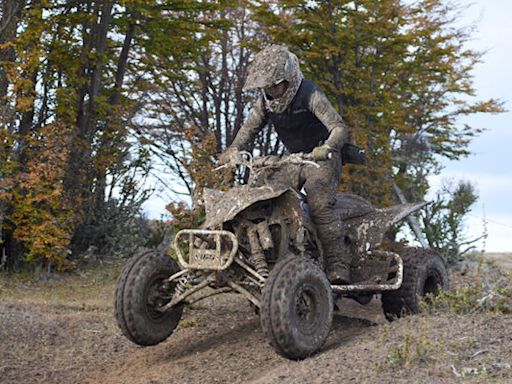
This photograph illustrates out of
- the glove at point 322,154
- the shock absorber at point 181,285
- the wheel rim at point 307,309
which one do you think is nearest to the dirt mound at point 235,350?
the wheel rim at point 307,309

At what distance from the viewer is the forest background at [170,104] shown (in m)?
13.4

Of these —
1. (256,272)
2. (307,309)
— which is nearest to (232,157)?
(256,272)

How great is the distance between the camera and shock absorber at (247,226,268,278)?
21.9 ft

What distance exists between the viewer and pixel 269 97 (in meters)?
7.57

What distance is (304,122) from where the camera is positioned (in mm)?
7770

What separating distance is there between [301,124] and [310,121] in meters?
0.10

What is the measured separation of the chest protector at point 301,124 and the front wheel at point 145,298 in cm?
184

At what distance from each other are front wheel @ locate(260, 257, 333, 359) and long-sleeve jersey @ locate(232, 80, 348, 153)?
1352 mm

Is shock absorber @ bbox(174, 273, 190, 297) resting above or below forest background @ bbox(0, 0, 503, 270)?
below

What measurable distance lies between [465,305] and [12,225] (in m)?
9.34

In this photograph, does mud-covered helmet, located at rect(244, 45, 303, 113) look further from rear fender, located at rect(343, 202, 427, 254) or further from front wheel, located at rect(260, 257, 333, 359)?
front wheel, located at rect(260, 257, 333, 359)

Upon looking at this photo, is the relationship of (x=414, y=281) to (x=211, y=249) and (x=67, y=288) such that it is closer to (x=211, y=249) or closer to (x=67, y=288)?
(x=211, y=249)

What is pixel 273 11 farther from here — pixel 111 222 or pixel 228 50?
pixel 111 222

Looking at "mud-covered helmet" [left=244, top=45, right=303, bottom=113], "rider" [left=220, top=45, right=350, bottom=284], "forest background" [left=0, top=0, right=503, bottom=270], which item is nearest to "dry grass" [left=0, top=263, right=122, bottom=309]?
"forest background" [left=0, top=0, right=503, bottom=270]
